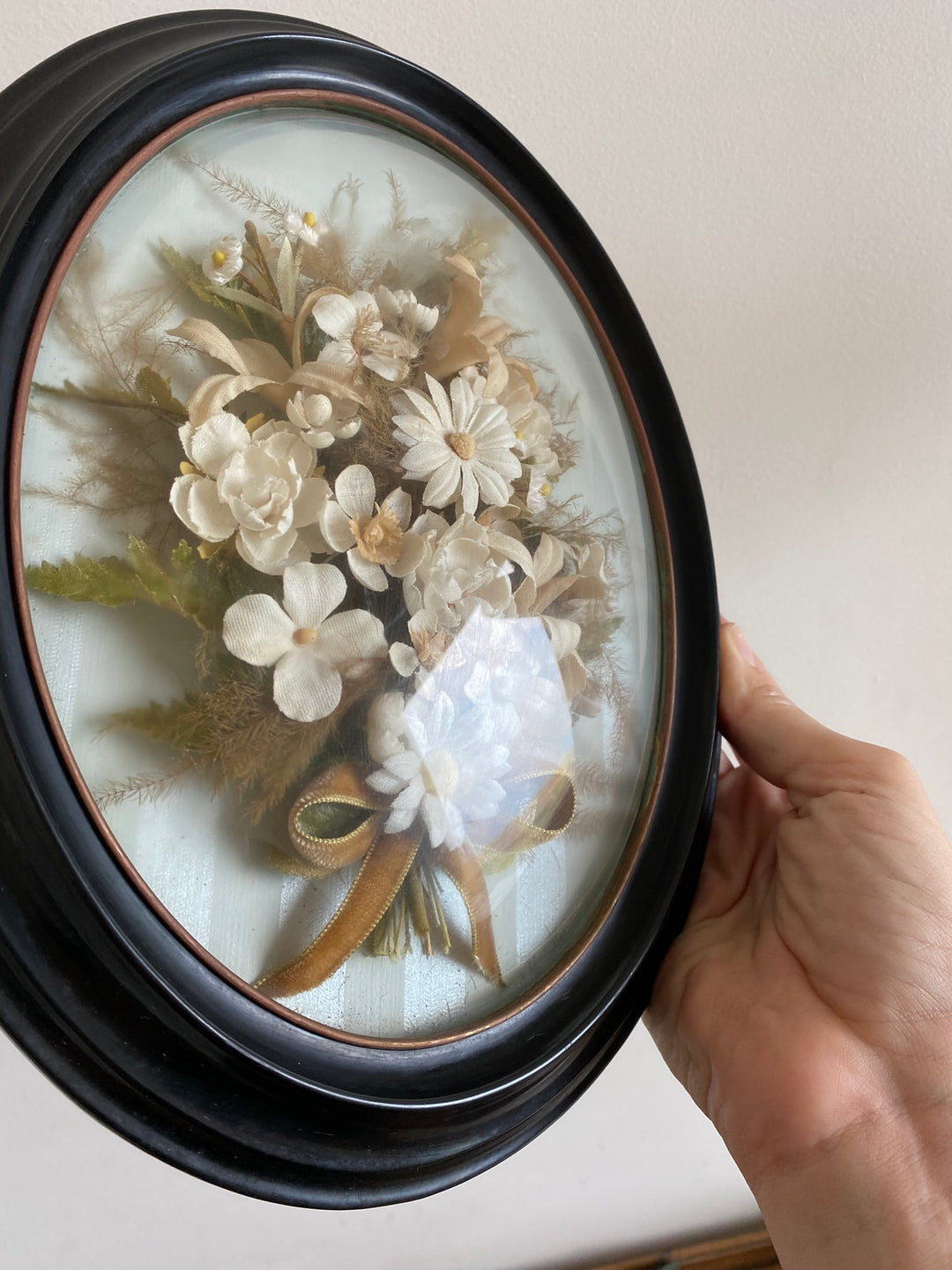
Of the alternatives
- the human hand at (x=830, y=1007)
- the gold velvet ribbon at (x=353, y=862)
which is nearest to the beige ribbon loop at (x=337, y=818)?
the gold velvet ribbon at (x=353, y=862)

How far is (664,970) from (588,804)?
124 mm

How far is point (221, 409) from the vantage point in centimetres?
30

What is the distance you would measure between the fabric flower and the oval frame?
0.12 m

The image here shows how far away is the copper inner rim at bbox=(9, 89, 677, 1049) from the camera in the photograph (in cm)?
25

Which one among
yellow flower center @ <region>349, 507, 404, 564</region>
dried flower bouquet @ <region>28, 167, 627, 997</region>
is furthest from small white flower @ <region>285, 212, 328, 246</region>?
yellow flower center @ <region>349, 507, 404, 564</region>

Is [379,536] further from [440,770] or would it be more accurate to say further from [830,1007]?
[830,1007]

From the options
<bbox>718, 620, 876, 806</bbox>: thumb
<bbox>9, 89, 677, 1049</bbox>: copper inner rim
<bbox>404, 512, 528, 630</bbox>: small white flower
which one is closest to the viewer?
<bbox>9, 89, 677, 1049</bbox>: copper inner rim

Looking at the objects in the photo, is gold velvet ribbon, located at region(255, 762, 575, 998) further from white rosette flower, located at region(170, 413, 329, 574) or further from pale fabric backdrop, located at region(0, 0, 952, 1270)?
pale fabric backdrop, located at region(0, 0, 952, 1270)

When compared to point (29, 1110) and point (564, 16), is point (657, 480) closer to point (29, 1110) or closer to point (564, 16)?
point (564, 16)

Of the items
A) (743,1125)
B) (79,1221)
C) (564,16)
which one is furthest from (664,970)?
(564,16)

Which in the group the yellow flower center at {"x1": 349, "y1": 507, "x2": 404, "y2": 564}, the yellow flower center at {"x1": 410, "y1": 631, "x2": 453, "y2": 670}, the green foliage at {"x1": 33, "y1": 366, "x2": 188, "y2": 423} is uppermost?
the green foliage at {"x1": 33, "y1": 366, "x2": 188, "y2": 423}

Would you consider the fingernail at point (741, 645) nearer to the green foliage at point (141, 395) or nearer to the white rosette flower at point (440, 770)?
the white rosette flower at point (440, 770)

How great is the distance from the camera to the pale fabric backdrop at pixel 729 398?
54cm

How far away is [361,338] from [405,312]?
0.03m
